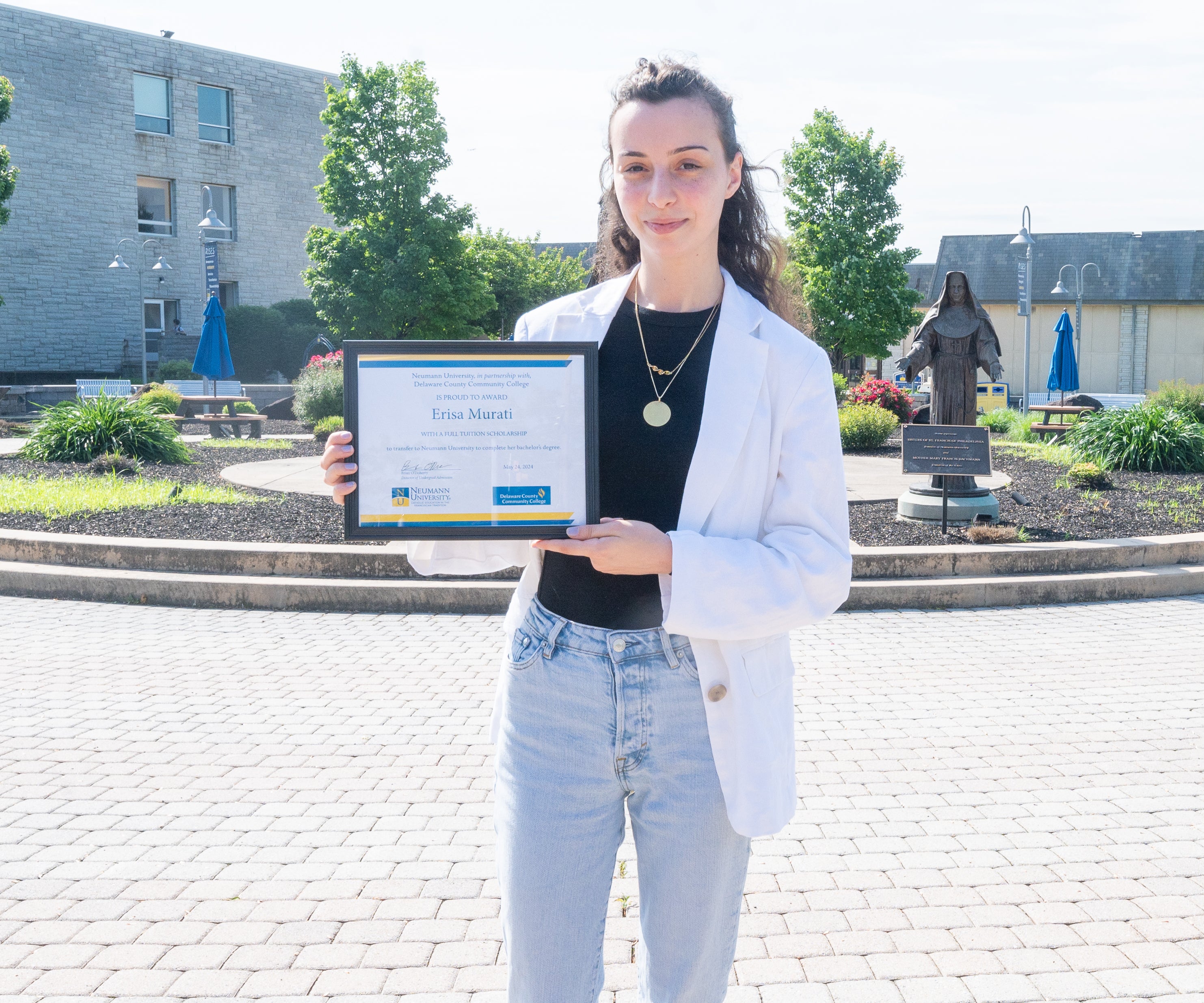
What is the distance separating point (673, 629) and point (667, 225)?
760 mm

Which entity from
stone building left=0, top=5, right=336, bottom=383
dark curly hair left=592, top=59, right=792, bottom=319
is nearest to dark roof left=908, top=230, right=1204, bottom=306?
stone building left=0, top=5, right=336, bottom=383

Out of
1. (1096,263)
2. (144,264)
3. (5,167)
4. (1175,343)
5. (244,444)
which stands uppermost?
(1096,263)

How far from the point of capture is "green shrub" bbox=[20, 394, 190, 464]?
568 inches

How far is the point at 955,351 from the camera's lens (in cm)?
1084

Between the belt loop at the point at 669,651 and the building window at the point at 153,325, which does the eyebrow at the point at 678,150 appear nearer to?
the belt loop at the point at 669,651

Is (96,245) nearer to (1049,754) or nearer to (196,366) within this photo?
(196,366)

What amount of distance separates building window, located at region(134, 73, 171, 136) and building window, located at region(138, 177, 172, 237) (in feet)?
5.73

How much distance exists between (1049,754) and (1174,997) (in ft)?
6.78

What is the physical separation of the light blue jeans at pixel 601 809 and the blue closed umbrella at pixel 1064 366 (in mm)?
23387

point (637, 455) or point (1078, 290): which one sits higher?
point (1078, 290)

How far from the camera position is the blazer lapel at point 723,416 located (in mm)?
1981

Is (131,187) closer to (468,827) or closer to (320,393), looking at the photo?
(320,393)

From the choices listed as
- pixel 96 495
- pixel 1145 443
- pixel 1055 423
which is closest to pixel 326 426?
pixel 96 495
